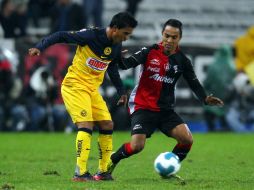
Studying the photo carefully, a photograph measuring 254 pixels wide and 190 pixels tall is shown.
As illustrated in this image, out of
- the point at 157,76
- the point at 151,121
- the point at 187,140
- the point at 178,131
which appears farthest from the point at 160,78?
the point at 187,140

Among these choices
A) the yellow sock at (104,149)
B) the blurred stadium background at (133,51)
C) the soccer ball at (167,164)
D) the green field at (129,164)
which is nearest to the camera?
the green field at (129,164)

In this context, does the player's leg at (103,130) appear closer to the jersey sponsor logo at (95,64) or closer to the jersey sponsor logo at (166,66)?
the jersey sponsor logo at (95,64)

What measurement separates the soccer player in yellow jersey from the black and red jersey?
0.80 ft

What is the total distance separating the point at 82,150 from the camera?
409 inches

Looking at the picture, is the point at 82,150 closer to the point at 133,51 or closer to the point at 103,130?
the point at 103,130

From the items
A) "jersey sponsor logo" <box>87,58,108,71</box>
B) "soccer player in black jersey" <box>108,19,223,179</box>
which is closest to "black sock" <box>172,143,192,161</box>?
"soccer player in black jersey" <box>108,19,223,179</box>

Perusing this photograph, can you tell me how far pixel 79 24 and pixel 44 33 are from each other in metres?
1.36

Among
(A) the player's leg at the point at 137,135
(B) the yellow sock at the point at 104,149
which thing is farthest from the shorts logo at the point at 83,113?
(A) the player's leg at the point at 137,135

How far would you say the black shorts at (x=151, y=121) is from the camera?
1090 centimetres

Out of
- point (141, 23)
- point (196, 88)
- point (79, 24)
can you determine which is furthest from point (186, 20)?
point (196, 88)

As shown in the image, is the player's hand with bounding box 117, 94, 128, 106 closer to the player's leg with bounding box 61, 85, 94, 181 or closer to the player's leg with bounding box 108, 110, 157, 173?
the player's leg with bounding box 108, 110, 157, 173

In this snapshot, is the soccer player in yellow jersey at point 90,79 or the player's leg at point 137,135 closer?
the soccer player in yellow jersey at point 90,79

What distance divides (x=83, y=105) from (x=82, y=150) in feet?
1.83

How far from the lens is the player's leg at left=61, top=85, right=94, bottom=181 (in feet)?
34.0
